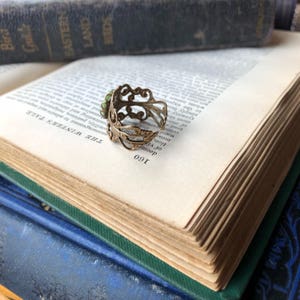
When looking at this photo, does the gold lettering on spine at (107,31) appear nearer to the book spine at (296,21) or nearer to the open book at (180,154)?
the open book at (180,154)

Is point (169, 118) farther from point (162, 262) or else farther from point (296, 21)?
point (296, 21)

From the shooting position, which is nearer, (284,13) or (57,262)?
(57,262)

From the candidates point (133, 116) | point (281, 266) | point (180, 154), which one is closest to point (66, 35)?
point (133, 116)

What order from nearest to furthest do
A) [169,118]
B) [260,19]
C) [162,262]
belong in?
1. [162,262]
2. [169,118]
3. [260,19]

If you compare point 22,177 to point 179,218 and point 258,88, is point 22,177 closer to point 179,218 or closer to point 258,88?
point 179,218

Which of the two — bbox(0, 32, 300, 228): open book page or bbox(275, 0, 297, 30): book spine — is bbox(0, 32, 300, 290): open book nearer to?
bbox(0, 32, 300, 228): open book page

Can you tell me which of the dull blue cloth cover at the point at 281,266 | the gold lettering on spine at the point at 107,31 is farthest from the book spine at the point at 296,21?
the dull blue cloth cover at the point at 281,266
